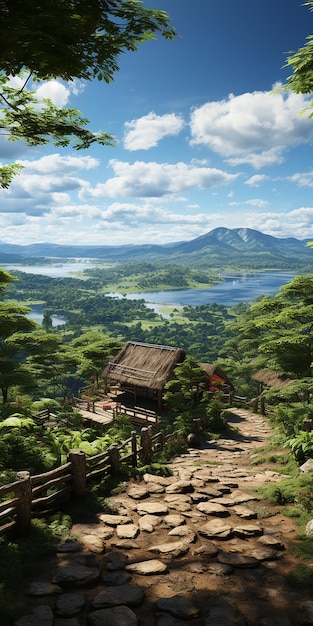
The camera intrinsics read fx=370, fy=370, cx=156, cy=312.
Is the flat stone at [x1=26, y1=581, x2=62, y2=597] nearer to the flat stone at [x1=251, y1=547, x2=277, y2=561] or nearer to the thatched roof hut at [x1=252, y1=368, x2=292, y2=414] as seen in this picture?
the flat stone at [x1=251, y1=547, x2=277, y2=561]

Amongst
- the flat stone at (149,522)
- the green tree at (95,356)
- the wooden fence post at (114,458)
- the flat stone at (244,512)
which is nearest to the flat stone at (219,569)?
the flat stone at (149,522)

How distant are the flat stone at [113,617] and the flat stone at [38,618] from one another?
0.44 meters

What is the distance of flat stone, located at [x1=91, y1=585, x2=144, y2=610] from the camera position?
4.30m

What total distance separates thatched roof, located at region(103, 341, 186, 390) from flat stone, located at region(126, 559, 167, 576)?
19555 mm

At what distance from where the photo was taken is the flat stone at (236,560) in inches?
202

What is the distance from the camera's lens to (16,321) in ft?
54.0

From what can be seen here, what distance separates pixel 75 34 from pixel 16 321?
12.9 metres

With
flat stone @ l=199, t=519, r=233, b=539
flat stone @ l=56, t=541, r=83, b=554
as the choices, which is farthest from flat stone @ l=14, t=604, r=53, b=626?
flat stone @ l=199, t=519, r=233, b=539

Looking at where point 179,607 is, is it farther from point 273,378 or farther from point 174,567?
point 273,378

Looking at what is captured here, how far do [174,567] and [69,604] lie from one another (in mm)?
1508

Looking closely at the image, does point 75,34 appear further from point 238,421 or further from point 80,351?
point 80,351

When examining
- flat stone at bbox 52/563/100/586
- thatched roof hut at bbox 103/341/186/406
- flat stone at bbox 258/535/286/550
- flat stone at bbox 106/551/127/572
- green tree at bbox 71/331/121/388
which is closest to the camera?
flat stone at bbox 52/563/100/586

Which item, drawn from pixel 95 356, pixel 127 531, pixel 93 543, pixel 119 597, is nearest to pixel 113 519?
pixel 127 531

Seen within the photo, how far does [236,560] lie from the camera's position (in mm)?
5227
